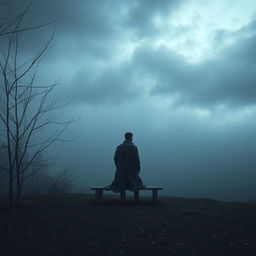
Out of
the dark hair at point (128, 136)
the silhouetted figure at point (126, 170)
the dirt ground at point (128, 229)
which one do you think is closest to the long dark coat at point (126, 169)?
the silhouetted figure at point (126, 170)

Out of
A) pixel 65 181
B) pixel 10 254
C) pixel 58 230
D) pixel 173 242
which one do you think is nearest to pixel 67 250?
pixel 10 254

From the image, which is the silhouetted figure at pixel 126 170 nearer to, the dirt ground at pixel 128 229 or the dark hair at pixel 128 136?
the dark hair at pixel 128 136

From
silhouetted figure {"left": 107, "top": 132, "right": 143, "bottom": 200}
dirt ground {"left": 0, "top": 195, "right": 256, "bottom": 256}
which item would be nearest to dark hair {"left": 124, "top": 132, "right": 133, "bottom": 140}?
silhouetted figure {"left": 107, "top": 132, "right": 143, "bottom": 200}

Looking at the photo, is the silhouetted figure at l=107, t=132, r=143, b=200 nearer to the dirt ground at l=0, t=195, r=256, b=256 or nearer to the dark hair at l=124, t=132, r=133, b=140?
the dark hair at l=124, t=132, r=133, b=140

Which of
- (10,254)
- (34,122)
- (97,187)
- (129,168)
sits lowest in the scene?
(10,254)

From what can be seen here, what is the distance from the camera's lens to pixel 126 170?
11.1m

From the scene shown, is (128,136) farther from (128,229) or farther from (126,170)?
(128,229)

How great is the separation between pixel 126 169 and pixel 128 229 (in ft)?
12.8

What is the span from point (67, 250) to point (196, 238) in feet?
8.85

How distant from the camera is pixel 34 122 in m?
10.4

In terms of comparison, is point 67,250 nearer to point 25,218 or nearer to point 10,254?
point 10,254

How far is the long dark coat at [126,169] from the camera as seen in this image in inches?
431

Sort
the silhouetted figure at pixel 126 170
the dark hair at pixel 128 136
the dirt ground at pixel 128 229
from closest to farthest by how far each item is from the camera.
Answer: the dirt ground at pixel 128 229 < the silhouetted figure at pixel 126 170 < the dark hair at pixel 128 136

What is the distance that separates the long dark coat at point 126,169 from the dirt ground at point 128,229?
698mm
